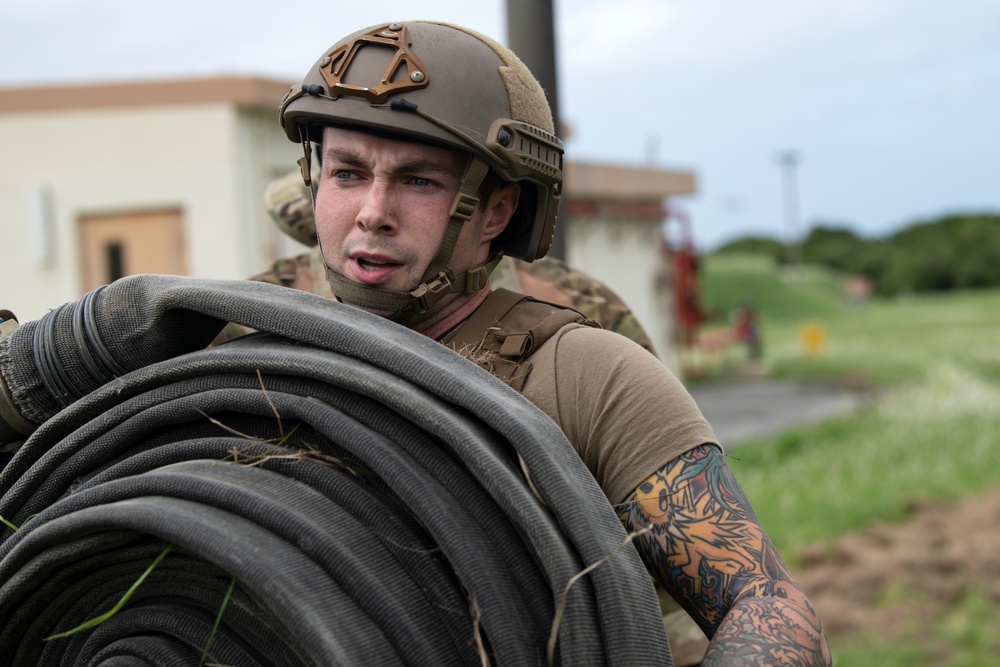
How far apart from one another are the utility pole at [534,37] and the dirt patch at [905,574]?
13.4 ft

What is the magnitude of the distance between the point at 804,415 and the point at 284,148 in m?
8.00

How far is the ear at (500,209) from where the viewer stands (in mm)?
2542

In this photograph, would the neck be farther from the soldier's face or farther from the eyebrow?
the eyebrow

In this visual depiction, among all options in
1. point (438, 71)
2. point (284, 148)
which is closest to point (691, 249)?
point (284, 148)

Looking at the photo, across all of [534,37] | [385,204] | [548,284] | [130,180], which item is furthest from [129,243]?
[385,204]

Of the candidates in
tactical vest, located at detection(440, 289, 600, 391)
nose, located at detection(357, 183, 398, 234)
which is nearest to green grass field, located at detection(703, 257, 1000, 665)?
tactical vest, located at detection(440, 289, 600, 391)

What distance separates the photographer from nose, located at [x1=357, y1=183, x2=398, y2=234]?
7.61 feet

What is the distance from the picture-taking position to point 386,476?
1.87m

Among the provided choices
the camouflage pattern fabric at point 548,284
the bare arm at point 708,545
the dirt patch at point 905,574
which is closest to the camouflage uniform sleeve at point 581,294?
the camouflage pattern fabric at point 548,284

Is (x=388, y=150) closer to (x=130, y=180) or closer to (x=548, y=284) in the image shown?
(x=548, y=284)

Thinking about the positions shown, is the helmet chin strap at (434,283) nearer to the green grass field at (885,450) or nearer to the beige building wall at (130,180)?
the green grass field at (885,450)

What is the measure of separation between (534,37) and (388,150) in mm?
2186

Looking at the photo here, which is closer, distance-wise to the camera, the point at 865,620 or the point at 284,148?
the point at 865,620

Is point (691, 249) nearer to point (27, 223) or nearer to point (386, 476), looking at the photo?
point (27, 223)
